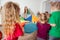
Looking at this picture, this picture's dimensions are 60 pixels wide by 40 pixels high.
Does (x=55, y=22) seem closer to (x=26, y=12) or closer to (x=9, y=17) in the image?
(x=9, y=17)

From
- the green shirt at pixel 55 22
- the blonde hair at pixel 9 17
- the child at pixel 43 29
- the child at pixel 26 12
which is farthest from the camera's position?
the child at pixel 26 12

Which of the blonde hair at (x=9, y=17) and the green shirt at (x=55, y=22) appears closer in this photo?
the blonde hair at (x=9, y=17)

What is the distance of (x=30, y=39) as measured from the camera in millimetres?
1456

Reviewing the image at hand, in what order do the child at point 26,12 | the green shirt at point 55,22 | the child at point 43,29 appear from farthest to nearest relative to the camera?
the child at point 26,12 < the child at point 43,29 < the green shirt at point 55,22

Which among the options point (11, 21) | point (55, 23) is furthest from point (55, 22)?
point (11, 21)

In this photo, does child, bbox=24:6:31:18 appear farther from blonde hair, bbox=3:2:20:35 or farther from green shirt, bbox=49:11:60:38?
blonde hair, bbox=3:2:20:35

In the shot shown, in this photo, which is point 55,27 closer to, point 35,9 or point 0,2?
point 35,9

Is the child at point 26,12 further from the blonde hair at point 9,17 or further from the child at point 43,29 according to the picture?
the blonde hair at point 9,17

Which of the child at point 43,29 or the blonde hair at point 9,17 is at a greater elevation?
the blonde hair at point 9,17

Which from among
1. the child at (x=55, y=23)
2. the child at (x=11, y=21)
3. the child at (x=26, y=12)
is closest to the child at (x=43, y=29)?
the child at (x=55, y=23)

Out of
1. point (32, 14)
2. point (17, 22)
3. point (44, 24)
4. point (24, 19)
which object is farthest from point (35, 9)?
point (17, 22)

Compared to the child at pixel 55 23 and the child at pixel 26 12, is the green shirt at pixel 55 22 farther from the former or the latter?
the child at pixel 26 12

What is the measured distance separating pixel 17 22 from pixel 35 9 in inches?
39.7

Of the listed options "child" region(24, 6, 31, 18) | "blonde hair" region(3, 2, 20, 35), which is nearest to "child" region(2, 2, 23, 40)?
"blonde hair" region(3, 2, 20, 35)
